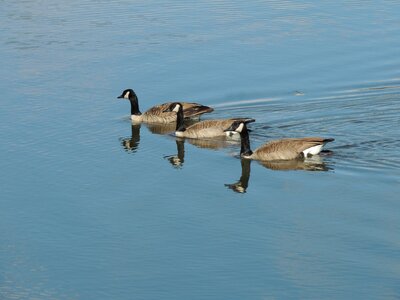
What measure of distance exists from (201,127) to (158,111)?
1.26 meters

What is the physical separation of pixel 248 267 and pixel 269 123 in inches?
304

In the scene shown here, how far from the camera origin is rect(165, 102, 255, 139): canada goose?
2128cm

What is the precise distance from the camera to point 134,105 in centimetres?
2256

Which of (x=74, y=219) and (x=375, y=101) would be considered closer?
(x=74, y=219)

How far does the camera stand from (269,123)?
21719 mm

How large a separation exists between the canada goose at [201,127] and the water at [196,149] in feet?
1.16

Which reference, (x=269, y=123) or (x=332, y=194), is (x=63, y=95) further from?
(x=332, y=194)

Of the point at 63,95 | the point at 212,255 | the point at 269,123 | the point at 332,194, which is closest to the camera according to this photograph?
the point at 212,255

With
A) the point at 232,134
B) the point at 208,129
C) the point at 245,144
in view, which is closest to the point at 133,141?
the point at 208,129

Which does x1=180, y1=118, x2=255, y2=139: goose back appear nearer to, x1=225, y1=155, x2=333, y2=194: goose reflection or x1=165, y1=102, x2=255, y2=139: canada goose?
x1=165, y1=102, x2=255, y2=139: canada goose

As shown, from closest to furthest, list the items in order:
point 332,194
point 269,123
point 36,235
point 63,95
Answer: point 36,235, point 332,194, point 269,123, point 63,95

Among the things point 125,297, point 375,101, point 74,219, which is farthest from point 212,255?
point 375,101

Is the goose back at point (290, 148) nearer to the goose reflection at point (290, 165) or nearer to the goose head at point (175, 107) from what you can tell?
the goose reflection at point (290, 165)

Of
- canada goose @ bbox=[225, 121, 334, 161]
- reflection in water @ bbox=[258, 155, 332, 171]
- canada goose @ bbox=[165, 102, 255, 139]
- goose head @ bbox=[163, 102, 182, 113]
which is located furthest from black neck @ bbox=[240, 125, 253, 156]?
goose head @ bbox=[163, 102, 182, 113]
